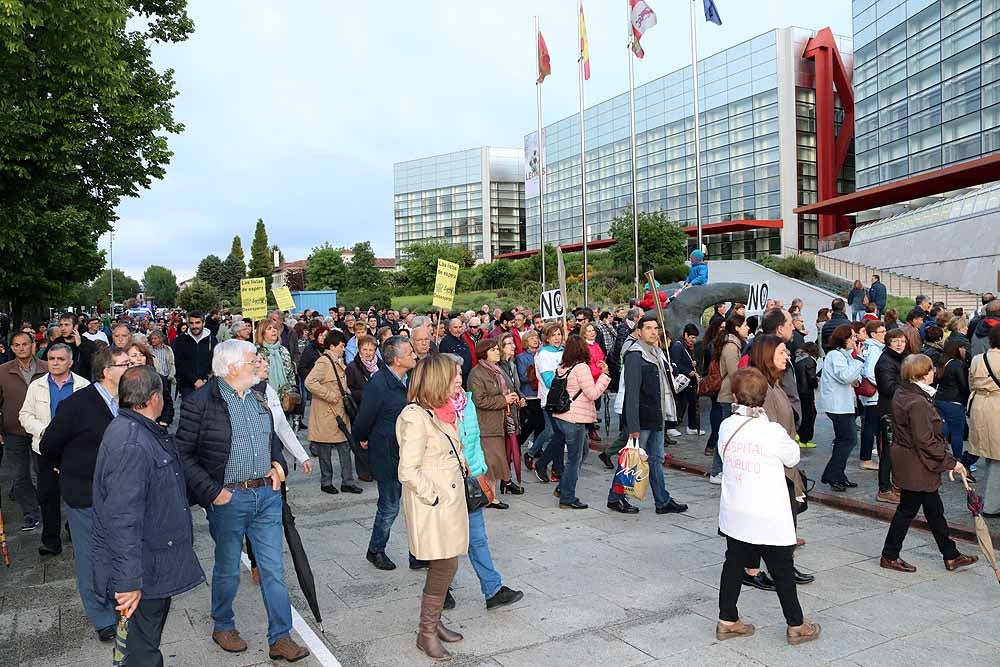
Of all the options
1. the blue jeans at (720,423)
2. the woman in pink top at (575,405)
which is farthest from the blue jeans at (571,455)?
the blue jeans at (720,423)

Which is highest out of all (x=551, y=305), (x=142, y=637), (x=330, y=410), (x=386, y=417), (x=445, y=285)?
(x=445, y=285)

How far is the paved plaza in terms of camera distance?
4582 millimetres

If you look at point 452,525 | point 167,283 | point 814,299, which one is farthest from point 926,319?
point 167,283

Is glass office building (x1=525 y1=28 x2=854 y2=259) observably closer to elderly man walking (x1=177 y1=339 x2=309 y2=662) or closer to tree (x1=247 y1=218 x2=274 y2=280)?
elderly man walking (x1=177 y1=339 x2=309 y2=662)

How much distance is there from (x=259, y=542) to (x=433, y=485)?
3.53 feet

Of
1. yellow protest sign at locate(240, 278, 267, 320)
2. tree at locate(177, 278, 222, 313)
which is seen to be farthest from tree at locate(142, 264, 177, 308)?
yellow protest sign at locate(240, 278, 267, 320)

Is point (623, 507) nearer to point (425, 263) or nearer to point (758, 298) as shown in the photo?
point (758, 298)

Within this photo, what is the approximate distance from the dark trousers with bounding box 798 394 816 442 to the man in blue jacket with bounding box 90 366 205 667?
329 inches

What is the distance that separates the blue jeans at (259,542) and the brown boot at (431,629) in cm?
77

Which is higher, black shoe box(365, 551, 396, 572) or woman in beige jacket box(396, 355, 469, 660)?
woman in beige jacket box(396, 355, 469, 660)

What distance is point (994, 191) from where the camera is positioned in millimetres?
31250

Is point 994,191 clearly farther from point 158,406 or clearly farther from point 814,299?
point 158,406

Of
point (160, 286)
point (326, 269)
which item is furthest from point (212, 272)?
point (160, 286)

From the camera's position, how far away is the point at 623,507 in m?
7.78
